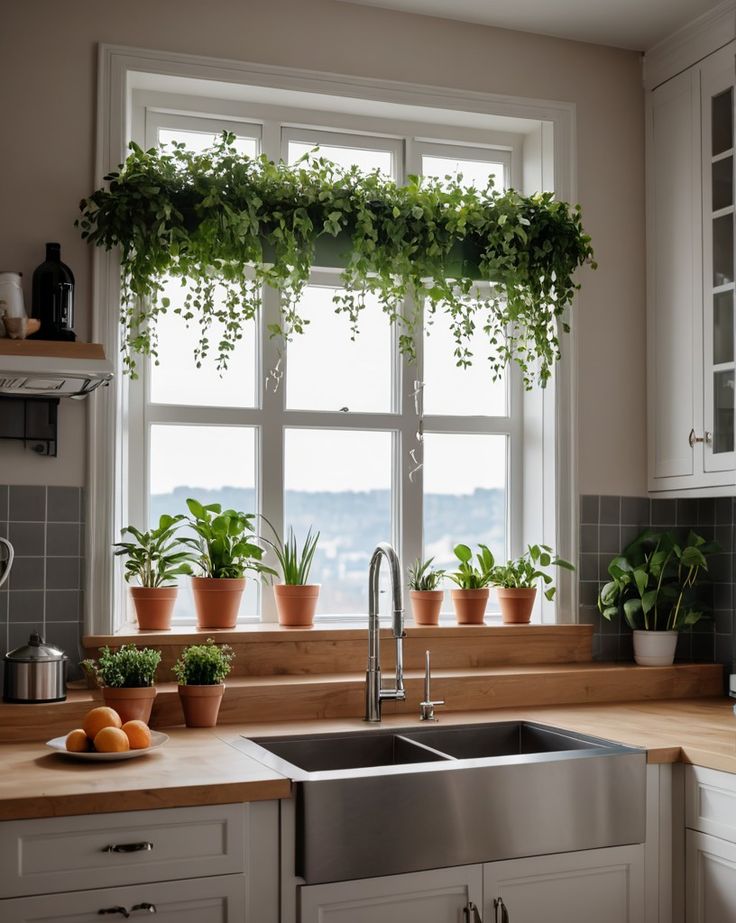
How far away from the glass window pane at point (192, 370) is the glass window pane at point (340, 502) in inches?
9.0

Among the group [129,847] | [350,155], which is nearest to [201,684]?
[129,847]

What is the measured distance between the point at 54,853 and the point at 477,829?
2.80ft

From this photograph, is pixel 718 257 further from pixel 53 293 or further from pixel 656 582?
pixel 53 293

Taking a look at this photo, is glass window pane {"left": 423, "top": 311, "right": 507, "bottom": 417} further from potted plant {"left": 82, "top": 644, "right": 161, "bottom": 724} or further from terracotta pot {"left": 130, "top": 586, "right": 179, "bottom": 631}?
potted plant {"left": 82, "top": 644, "right": 161, "bottom": 724}

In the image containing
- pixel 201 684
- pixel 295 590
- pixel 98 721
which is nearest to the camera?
pixel 98 721

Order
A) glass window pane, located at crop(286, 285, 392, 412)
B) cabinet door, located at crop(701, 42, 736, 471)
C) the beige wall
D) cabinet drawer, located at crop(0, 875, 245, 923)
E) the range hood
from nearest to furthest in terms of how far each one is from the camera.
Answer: cabinet drawer, located at crop(0, 875, 245, 923)
the range hood
the beige wall
cabinet door, located at crop(701, 42, 736, 471)
glass window pane, located at crop(286, 285, 392, 412)

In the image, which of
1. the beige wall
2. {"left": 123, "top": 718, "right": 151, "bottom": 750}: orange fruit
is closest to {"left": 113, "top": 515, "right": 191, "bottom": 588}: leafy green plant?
the beige wall

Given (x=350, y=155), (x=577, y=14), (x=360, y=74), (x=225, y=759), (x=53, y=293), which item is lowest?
(x=225, y=759)

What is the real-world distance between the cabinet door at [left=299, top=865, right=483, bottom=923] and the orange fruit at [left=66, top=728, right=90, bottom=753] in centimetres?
55

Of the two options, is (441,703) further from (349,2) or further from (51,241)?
(349,2)

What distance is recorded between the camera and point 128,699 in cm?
257

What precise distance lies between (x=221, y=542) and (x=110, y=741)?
879 mm

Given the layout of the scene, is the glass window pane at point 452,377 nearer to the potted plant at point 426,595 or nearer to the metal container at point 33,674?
the potted plant at point 426,595

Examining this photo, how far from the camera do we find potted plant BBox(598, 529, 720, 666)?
3.30 meters
